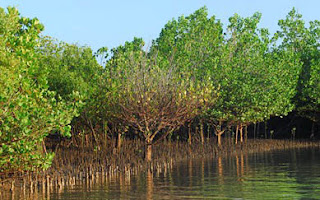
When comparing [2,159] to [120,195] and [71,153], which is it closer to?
[120,195]

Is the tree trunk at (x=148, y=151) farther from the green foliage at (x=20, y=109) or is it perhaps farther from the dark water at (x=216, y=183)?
the green foliage at (x=20, y=109)

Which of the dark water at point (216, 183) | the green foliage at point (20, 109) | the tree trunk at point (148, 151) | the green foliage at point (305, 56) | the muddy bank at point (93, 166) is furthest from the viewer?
the green foliage at point (305, 56)

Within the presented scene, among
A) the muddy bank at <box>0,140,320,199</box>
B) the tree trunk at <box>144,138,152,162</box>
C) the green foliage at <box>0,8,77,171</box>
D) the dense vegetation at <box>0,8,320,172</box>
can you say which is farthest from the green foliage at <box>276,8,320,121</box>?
the green foliage at <box>0,8,77,171</box>

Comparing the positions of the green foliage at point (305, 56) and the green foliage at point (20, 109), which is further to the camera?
the green foliage at point (305, 56)

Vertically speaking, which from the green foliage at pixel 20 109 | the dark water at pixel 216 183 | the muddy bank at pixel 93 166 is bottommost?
the dark water at pixel 216 183

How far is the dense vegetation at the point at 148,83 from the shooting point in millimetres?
17719

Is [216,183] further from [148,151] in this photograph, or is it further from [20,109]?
[20,109]

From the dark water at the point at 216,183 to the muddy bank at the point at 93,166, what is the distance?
75cm

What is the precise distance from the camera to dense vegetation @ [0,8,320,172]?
1772cm

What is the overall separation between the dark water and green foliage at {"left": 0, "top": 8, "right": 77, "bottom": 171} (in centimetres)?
228

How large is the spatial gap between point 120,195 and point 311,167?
12707 mm

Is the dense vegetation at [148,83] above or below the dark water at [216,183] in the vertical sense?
above

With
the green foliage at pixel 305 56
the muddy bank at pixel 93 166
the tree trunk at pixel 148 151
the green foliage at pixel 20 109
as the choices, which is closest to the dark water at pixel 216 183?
the muddy bank at pixel 93 166

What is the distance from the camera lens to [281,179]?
884 inches
